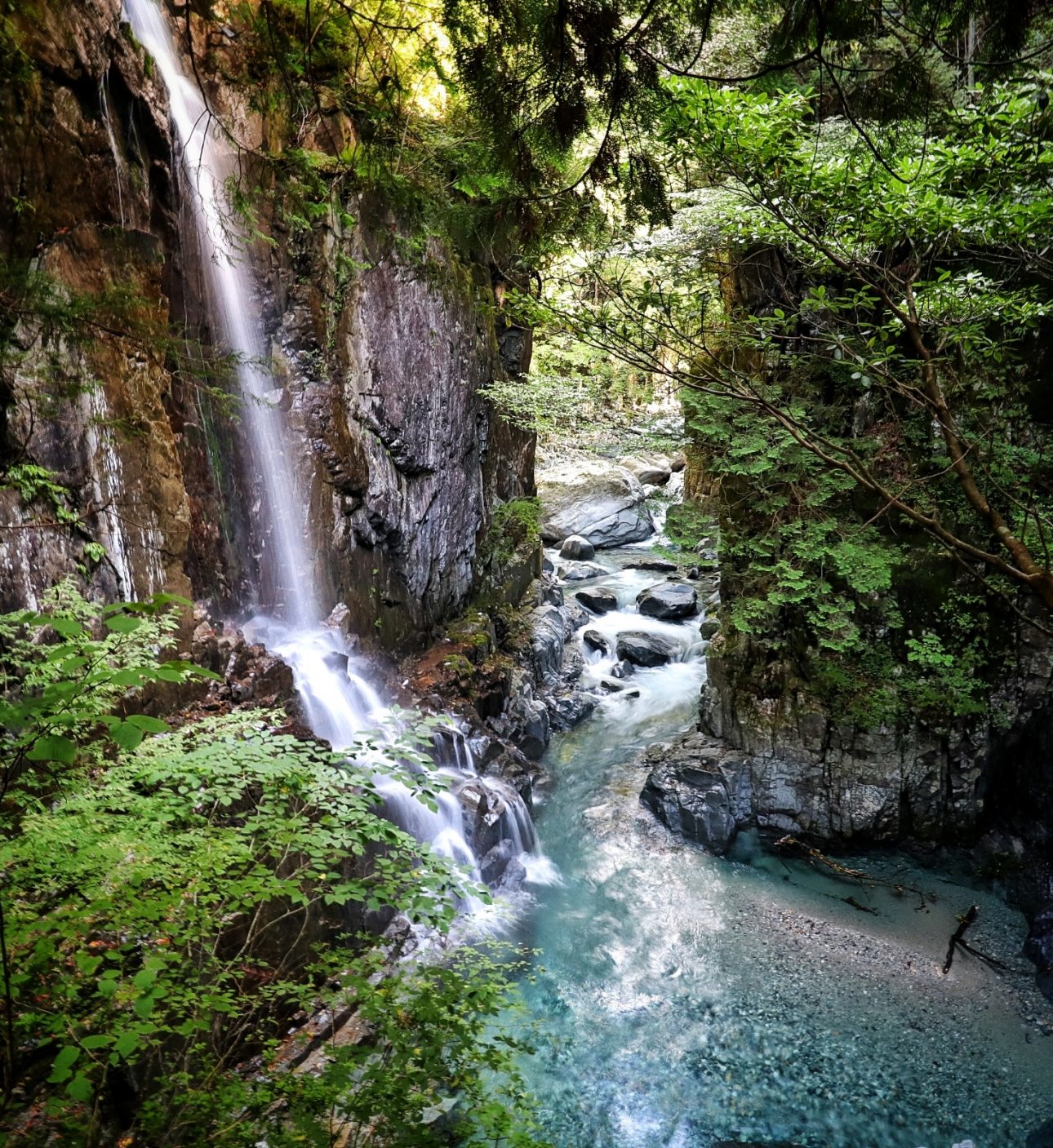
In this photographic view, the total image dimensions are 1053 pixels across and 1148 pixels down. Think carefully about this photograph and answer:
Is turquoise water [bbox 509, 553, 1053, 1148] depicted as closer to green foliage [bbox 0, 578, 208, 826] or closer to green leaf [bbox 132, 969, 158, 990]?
green leaf [bbox 132, 969, 158, 990]

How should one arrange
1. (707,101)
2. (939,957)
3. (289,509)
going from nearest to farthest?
(707,101), (939,957), (289,509)

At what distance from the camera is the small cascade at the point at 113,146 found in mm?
5984

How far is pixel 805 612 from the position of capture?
8250 mm

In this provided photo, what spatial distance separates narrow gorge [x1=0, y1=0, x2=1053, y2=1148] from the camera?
2.78m

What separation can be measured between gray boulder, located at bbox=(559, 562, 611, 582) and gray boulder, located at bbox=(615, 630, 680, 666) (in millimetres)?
3913

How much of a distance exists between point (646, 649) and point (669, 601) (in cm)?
182

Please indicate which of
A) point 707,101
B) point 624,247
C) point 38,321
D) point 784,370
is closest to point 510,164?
point 707,101

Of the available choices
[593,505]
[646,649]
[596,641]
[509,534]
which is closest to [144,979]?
[509,534]

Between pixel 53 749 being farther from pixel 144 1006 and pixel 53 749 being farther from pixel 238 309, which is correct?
pixel 238 309

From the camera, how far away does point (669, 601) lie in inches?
567

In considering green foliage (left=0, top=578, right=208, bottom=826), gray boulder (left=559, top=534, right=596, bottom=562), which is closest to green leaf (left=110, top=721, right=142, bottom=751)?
green foliage (left=0, top=578, right=208, bottom=826)

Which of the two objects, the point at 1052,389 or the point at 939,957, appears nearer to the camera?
the point at 939,957

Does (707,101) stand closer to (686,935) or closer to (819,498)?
(819,498)

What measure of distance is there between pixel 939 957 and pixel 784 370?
7132 millimetres
